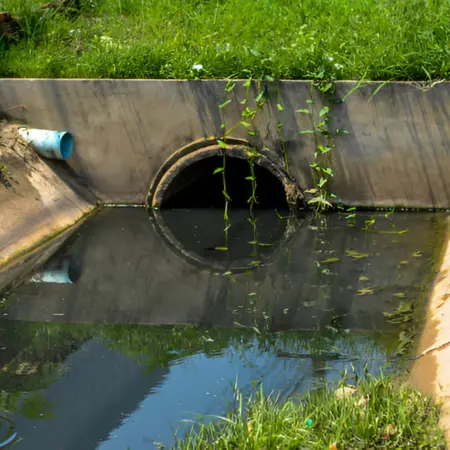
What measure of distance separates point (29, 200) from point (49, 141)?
82 cm

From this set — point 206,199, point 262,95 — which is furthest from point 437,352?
point 206,199

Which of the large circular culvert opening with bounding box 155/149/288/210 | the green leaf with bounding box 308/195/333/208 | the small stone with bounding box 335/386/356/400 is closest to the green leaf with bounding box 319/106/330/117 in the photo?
the green leaf with bounding box 308/195/333/208

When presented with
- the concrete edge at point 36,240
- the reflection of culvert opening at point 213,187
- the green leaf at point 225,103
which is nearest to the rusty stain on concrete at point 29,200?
the concrete edge at point 36,240

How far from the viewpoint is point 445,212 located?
7.69m

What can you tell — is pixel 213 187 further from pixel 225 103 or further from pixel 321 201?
pixel 321 201

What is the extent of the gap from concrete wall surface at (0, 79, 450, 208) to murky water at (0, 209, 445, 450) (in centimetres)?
36

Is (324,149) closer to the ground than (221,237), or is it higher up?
higher up

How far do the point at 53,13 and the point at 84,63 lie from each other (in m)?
1.27

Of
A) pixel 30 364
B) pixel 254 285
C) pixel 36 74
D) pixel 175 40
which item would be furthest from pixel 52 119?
pixel 30 364

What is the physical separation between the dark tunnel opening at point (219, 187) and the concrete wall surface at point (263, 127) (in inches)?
16.0

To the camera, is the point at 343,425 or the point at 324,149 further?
the point at 324,149

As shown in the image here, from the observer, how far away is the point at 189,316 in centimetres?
579

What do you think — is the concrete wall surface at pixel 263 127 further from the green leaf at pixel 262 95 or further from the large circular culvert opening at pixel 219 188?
the large circular culvert opening at pixel 219 188

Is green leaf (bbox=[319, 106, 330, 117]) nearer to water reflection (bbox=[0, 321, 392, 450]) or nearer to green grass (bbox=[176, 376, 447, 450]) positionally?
water reflection (bbox=[0, 321, 392, 450])
